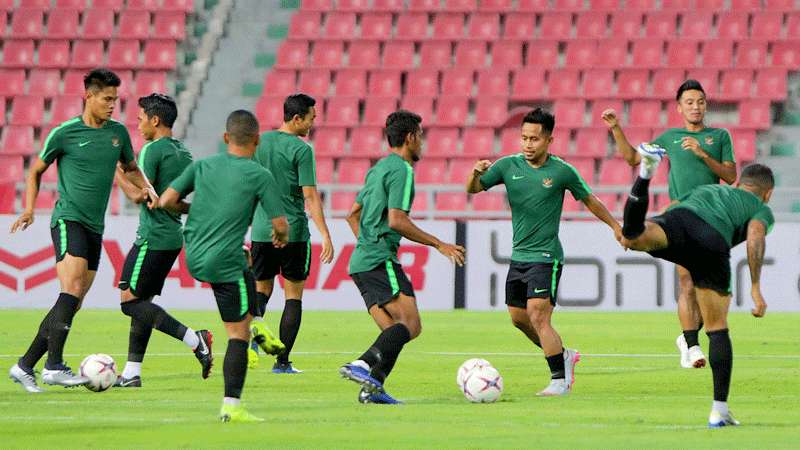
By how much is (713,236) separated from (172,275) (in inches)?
522

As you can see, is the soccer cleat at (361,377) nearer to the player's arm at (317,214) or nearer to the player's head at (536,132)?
the player's head at (536,132)

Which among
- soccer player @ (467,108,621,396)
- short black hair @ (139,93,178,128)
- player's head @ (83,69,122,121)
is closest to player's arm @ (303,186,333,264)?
short black hair @ (139,93,178,128)

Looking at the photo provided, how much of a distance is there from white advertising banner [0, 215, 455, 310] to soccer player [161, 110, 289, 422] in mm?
12079

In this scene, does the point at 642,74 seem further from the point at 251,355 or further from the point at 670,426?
the point at 670,426

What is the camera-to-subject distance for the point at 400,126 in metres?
9.43

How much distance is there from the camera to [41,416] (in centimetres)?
848

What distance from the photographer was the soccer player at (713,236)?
8.06 meters

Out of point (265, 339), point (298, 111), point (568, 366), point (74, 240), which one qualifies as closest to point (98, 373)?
point (74, 240)

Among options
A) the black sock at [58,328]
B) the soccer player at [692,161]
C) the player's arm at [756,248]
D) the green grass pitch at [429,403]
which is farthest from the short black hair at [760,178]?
the black sock at [58,328]

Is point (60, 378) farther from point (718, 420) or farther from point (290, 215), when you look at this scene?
point (718, 420)

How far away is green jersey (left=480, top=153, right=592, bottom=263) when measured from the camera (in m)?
10.3

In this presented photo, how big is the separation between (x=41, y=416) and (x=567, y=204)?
15.9 m

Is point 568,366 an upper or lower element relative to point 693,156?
lower

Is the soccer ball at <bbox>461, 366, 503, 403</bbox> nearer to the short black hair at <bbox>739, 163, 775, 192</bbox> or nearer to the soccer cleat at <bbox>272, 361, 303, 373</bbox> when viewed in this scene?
the short black hair at <bbox>739, 163, 775, 192</bbox>
